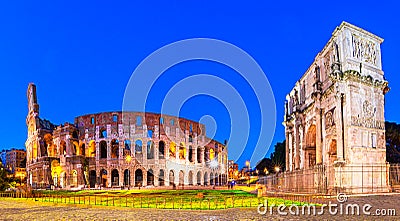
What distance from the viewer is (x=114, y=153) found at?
6550cm

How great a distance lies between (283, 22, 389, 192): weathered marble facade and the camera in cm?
2647

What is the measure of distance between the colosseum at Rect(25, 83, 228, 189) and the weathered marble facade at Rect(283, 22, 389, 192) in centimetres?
3208

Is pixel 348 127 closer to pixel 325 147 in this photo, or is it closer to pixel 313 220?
pixel 325 147

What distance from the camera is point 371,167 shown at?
2670 centimetres

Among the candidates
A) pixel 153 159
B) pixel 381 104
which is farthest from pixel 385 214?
pixel 153 159

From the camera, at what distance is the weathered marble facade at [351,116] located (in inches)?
1042

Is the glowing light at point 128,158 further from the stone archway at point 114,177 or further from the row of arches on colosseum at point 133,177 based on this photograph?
the stone archway at point 114,177

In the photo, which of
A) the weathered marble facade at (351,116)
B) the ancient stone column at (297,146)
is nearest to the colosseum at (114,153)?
the ancient stone column at (297,146)

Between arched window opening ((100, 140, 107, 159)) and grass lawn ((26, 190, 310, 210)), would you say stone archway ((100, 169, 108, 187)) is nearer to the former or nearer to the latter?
arched window opening ((100, 140, 107, 159))

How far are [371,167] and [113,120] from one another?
140 feet

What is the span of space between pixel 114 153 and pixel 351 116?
4619 cm

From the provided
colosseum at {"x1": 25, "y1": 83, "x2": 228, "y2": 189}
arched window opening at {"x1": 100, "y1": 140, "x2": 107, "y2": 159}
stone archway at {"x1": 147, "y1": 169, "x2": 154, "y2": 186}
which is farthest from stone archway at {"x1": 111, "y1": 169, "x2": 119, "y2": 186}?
stone archway at {"x1": 147, "y1": 169, "x2": 154, "y2": 186}

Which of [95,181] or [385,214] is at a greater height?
[385,214]

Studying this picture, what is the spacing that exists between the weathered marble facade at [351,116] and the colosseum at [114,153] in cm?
3208
